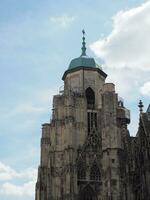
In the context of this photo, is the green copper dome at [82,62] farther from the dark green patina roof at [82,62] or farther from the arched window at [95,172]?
the arched window at [95,172]

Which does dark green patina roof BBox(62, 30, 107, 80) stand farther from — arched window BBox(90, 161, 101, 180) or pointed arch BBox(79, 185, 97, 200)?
pointed arch BBox(79, 185, 97, 200)

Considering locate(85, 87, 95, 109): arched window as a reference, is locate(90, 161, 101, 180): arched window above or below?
below

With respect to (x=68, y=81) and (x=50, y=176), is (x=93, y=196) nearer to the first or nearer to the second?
(x=50, y=176)

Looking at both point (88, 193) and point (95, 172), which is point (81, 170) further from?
point (88, 193)

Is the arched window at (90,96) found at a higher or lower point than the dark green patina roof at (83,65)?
lower

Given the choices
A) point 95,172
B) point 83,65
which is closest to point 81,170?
point 95,172

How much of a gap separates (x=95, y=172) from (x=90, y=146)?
10.1 ft

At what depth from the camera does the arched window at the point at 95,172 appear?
5388 cm

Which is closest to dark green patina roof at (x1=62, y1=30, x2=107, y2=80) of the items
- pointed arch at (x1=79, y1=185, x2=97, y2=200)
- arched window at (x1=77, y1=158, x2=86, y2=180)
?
arched window at (x1=77, y1=158, x2=86, y2=180)

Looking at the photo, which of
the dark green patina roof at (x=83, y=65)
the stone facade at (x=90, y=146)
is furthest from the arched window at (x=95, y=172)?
the dark green patina roof at (x=83, y=65)

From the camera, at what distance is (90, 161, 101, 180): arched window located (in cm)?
5388

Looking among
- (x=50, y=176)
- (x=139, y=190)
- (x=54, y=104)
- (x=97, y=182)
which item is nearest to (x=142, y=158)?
(x=139, y=190)

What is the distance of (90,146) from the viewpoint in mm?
55875

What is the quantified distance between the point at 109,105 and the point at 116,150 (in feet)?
17.6
